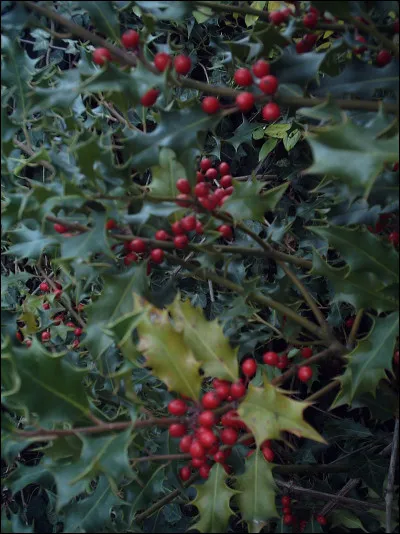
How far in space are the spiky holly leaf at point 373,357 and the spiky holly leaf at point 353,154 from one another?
1.08ft

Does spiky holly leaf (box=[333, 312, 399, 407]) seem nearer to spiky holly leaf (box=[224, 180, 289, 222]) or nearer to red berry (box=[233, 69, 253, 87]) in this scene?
spiky holly leaf (box=[224, 180, 289, 222])

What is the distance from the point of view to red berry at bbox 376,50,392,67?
3.86ft

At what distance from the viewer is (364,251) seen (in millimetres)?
1147

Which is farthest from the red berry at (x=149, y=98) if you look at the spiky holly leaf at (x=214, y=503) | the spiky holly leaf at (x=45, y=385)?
the spiky holly leaf at (x=214, y=503)

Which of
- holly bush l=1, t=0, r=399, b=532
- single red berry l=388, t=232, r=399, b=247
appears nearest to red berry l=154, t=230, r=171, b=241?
holly bush l=1, t=0, r=399, b=532

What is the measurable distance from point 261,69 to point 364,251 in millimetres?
415

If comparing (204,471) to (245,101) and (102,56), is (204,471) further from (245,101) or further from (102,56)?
(102,56)

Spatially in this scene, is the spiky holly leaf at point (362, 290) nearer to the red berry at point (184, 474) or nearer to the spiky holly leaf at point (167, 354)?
the spiky holly leaf at point (167, 354)

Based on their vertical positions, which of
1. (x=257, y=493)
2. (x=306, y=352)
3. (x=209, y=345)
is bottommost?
(x=257, y=493)

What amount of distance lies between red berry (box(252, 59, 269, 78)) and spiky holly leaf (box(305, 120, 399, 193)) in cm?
24

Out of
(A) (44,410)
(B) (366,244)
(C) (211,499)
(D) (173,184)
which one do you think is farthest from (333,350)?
(A) (44,410)

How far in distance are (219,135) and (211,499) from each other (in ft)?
5.14

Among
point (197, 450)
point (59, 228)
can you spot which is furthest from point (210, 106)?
point (197, 450)

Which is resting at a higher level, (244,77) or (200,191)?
(244,77)
